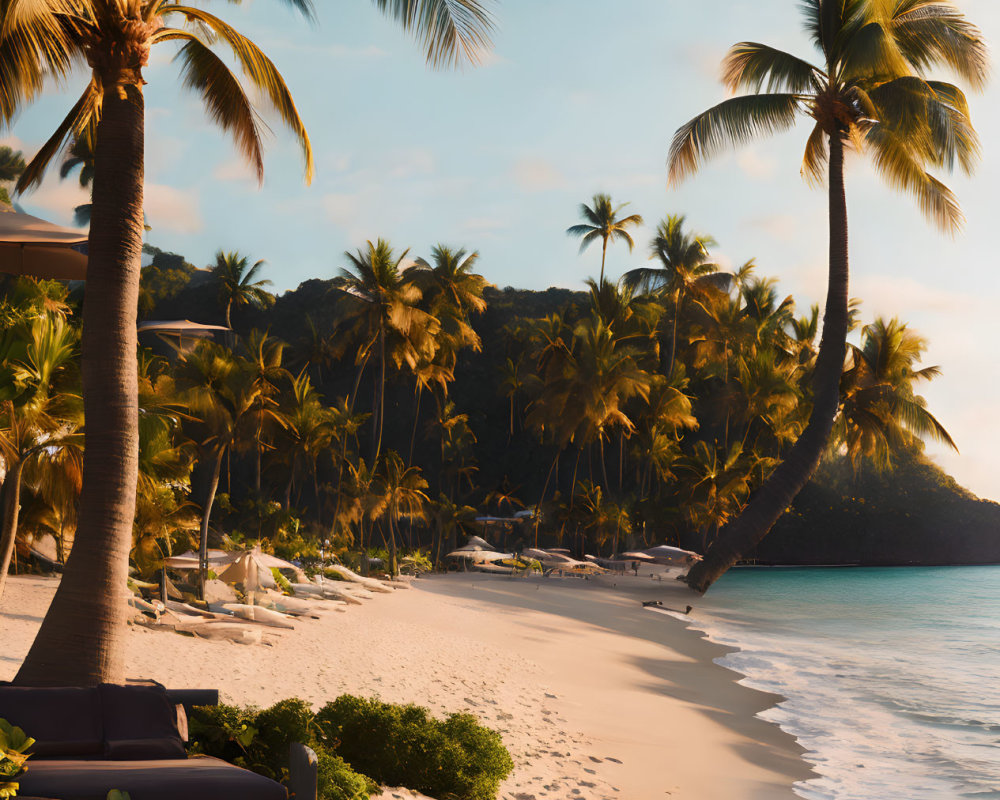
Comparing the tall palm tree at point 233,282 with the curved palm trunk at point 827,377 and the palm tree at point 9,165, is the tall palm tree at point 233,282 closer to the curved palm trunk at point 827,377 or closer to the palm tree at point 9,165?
the palm tree at point 9,165

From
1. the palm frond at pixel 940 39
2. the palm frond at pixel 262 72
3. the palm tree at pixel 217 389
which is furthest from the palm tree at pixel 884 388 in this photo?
the palm frond at pixel 262 72

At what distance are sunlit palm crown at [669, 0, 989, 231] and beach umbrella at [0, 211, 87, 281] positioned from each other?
14801 millimetres

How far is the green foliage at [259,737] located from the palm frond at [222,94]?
16.8ft

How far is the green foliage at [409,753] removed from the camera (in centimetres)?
504

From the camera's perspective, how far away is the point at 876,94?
1730cm

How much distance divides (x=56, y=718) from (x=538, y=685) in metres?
6.50

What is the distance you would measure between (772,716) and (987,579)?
41.2 meters

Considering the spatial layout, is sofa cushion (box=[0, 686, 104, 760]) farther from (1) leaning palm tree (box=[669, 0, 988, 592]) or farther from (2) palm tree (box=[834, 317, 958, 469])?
(2) palm tree (box=[834, 317, 958, 469])

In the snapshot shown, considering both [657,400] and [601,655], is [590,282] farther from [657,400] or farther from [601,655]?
[601,655]

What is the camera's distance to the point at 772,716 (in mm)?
10000

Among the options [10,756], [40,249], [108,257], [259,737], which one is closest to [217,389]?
[40,249]

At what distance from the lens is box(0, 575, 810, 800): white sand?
690cm

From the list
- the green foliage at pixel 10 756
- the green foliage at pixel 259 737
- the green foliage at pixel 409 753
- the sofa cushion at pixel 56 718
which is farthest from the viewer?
the green foliage at pixel 409 753

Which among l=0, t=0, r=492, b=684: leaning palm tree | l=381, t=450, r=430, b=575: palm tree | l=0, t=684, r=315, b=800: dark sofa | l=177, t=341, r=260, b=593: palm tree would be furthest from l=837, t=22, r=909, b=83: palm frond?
l=381, t=450, r=430, b=575: palm tree
